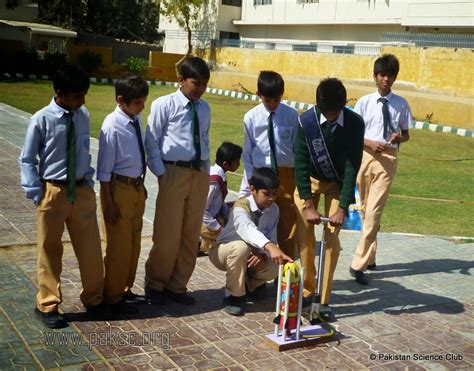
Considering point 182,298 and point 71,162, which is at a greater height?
point 71,162

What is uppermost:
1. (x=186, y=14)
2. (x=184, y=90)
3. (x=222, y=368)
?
(x=186, y=14)

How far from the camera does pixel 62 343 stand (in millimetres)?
4383

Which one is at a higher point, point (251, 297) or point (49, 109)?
point (49, 109)

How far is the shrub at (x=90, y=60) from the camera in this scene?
112 feet

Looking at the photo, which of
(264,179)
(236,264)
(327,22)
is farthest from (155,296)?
(327,22)

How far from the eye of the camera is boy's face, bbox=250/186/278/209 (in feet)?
16.7

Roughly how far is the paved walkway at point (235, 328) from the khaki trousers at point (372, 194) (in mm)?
275

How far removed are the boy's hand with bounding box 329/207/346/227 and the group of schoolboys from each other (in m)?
0.03

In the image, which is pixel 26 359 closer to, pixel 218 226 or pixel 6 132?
pixel 218 226

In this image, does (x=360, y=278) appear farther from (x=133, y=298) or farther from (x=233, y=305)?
(x=133, y=298)

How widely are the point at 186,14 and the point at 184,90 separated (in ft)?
120

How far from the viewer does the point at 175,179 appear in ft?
16.7

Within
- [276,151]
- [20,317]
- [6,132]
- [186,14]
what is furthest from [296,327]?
[186,14]

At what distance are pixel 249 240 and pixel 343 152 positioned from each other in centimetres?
102
